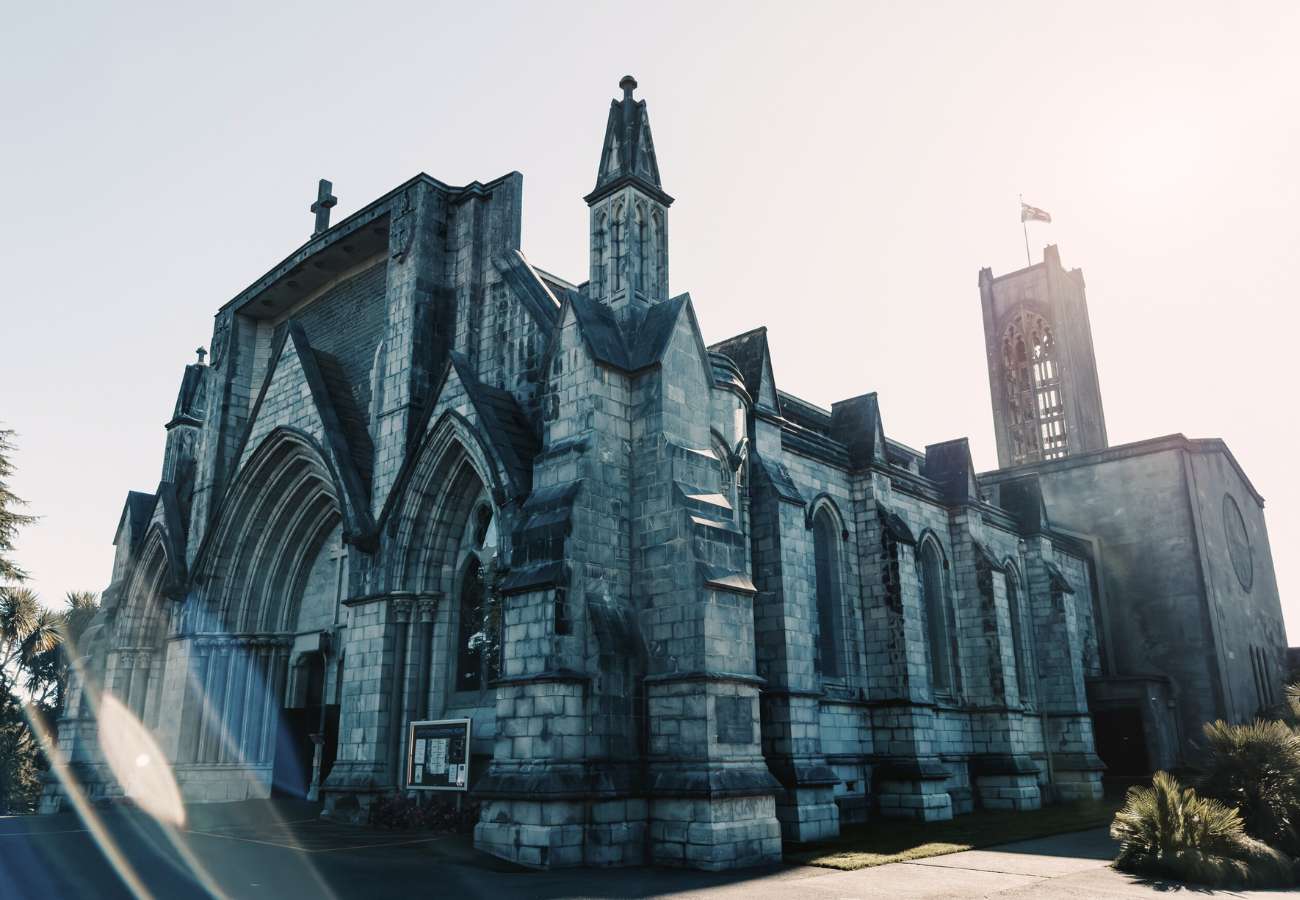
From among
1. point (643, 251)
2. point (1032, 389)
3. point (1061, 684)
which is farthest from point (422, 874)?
point (1032, 389)

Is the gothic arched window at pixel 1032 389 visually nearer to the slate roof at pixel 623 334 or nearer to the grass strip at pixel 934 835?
the grass strip at pixel 934 835

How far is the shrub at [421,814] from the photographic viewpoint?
49.5 feet

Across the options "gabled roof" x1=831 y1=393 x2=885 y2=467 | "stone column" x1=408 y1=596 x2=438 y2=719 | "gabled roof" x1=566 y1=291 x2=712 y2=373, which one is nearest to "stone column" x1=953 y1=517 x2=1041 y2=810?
"gabled roof" x1=831 y1=393 x2=885 y2=467

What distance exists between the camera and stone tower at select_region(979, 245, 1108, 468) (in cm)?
5728

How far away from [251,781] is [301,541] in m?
5.54

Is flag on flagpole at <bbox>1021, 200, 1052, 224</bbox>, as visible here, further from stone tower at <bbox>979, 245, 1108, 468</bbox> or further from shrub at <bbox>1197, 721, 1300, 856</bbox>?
shrub at <bbox>1197, 721, 1300, 856</bbox>

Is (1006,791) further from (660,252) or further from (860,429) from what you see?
(660,252)

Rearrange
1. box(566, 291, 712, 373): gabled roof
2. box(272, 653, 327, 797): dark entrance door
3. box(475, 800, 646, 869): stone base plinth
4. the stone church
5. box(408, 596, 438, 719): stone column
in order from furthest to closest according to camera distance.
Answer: box(272, 653, 327, 797): dark entrance door → box(408, 596, 438, 719): stone column → box(566, 291, 712, 373): gabled roof → the stone church → box(475, 800, 646, 869): stone base plinth

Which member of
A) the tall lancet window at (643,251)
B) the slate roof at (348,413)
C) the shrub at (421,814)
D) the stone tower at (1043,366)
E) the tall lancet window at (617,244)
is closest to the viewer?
the shrub at (421,814)

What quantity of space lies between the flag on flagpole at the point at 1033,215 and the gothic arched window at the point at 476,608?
57.2 meters

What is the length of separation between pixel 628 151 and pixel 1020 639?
1922cm

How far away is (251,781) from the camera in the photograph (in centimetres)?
2134

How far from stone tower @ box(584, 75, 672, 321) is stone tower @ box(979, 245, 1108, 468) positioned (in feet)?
155

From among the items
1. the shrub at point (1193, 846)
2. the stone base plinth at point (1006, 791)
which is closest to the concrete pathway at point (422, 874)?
the shrub at point (1193, 846)
